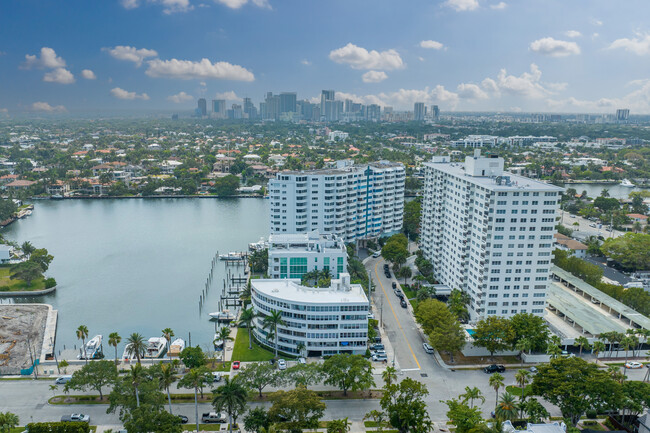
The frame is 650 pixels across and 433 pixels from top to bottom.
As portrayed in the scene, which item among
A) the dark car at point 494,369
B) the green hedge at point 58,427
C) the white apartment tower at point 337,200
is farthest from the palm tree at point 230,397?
the white apartment tower at point 337,200

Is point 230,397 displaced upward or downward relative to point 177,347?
upward

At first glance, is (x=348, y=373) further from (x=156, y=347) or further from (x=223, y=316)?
(x=223, y=316)

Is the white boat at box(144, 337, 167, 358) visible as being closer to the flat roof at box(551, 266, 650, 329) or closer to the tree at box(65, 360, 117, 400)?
the tree at box(65, 360, 117, 400)

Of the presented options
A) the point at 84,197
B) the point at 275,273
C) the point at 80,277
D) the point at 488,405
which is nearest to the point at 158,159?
the point at 84,197

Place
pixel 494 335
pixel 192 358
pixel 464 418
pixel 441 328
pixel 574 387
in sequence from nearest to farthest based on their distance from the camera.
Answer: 1. pixel 464 418
2. pixel 574 387
3. pixel 192 358
4. pixel 494 335
5. pixel 441 328

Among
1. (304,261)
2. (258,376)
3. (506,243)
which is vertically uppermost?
(506,243)

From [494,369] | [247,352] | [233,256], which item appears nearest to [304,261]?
[247,352]
